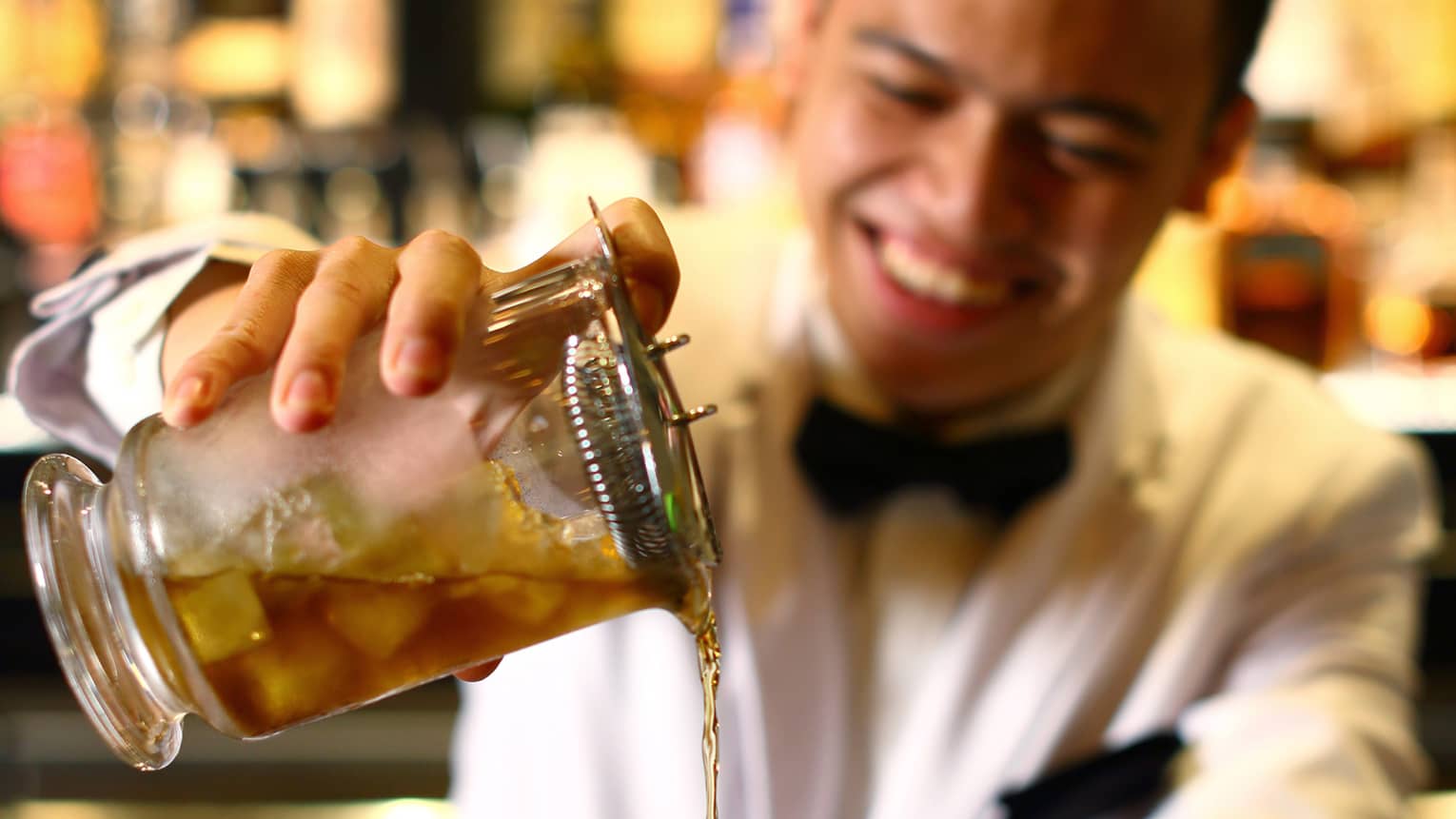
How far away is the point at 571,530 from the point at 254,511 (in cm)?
14

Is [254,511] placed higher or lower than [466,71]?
lower

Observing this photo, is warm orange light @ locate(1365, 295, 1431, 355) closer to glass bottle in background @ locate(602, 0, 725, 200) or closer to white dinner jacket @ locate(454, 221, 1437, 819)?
white dinner jacket @ locate(454, 221, 1437, 819)

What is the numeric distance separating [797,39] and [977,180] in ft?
1.13

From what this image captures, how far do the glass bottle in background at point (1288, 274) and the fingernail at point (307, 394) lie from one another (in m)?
1.87

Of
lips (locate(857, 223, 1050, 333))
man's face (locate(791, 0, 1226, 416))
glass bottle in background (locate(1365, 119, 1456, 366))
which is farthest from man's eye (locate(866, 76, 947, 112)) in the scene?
glass bottle in background (locate(1365, 119, 1456, 366))

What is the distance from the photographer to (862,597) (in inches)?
54.5

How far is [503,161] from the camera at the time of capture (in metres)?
2.82

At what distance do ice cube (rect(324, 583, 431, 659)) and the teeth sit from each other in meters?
0.63

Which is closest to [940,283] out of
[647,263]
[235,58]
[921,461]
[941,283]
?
[941,283]

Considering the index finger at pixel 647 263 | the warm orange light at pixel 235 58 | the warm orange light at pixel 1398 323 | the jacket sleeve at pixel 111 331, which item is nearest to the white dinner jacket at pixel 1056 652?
the jacket sleeve at pixel 111 331

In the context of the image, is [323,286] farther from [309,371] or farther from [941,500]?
[941,500]

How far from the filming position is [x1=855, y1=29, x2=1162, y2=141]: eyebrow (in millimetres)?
1082

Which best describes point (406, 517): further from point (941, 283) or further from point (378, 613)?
point (941, 283)

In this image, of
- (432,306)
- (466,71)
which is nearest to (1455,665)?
(466,71)
